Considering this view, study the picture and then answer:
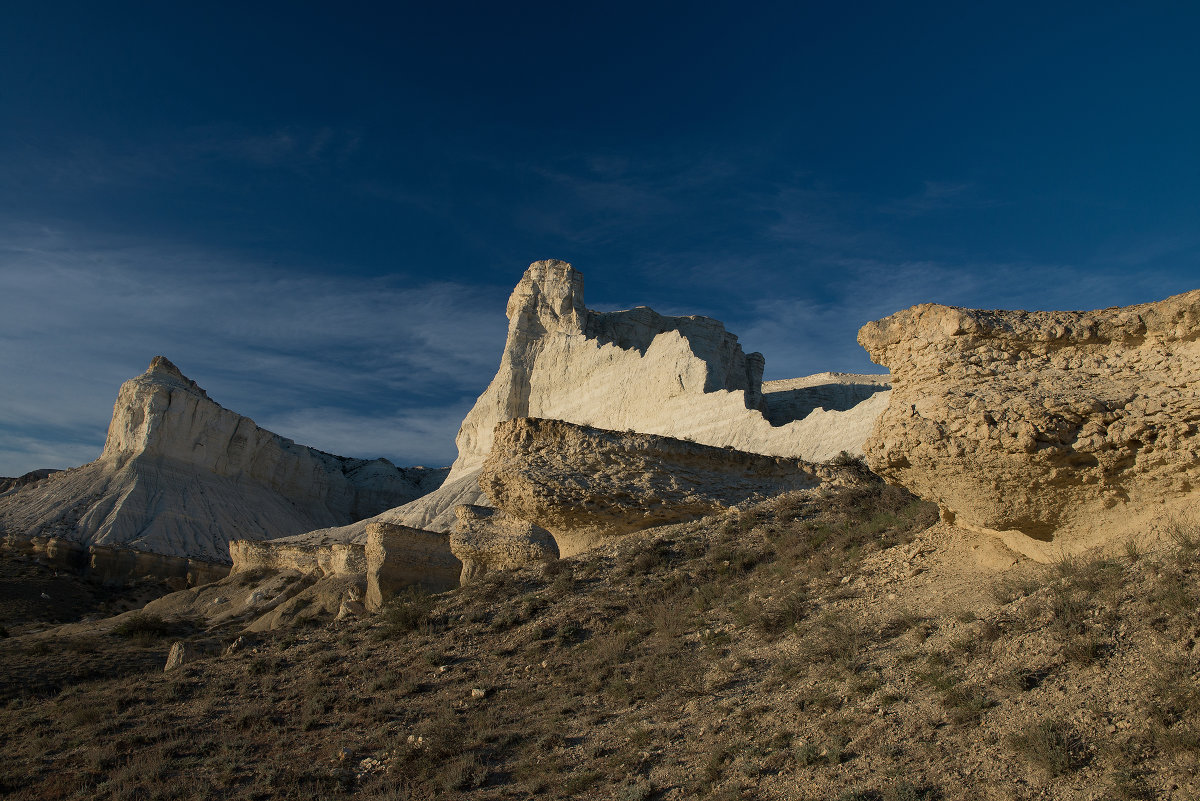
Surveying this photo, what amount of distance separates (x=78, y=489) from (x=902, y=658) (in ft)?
201

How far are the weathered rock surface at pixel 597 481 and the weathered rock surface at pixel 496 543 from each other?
169cm

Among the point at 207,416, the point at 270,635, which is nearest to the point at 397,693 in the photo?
the point at 270,635

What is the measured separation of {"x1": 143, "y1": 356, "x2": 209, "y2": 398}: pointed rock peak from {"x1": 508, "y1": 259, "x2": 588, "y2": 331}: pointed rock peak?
27.8 meters

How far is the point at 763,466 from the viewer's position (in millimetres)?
16422

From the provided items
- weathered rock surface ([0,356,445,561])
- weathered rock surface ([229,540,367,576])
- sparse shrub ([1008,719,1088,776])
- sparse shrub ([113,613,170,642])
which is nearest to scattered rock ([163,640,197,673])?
sparse shrub ([113,613,170,642])

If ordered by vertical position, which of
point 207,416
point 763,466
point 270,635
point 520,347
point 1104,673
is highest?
point 520,347

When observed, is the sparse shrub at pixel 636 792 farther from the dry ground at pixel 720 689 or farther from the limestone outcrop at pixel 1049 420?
the limestone outcrop at pixel 1049 420

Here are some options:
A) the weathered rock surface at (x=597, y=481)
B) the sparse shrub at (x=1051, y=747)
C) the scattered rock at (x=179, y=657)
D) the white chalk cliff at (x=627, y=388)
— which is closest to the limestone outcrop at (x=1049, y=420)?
the sparse shrub at (x=1051, y=747)

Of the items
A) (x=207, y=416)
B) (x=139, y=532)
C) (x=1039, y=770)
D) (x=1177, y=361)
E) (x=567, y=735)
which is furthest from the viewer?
(x=207, y=416)

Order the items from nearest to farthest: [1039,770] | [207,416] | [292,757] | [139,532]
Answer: [1039,770], [292,757], [139,532], [207,416]

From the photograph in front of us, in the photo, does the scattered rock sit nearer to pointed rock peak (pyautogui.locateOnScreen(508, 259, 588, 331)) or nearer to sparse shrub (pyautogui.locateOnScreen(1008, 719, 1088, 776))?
sparse shrub (pyautogui.locateOnScreen(1008, 719, 1088, 776))

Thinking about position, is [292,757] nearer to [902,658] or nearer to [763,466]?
[902,658]

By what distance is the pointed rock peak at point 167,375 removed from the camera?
6225 cm

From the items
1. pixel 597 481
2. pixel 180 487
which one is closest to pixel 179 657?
pixel 597 481
